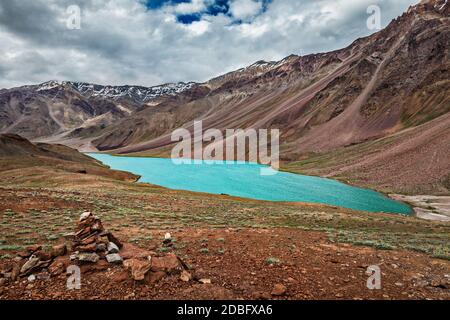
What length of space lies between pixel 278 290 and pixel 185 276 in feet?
9.25

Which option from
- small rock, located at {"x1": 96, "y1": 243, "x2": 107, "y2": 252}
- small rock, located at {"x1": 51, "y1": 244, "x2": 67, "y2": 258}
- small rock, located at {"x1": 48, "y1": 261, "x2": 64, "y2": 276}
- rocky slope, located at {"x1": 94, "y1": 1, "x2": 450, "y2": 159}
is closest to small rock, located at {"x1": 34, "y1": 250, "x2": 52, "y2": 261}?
→ small rock, located at {"x1": 51, "y1": 244, "x2": 67, "y2": 258}

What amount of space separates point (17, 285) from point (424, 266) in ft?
47.1

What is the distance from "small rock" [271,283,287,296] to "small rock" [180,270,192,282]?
2530mm

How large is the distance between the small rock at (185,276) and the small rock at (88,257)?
2886 millimetres

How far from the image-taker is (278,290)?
26.2 feet

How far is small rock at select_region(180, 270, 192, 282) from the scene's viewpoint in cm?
821

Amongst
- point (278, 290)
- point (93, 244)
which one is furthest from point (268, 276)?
point (93, 244)

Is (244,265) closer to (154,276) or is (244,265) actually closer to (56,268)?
(154,276)

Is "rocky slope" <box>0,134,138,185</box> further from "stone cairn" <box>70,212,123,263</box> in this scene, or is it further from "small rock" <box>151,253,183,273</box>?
"small rock" <box>151,253,183,273</box>

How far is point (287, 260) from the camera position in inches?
427

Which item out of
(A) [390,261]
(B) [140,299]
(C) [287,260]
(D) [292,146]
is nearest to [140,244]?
(B) [140,299]

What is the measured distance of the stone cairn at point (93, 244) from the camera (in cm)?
877

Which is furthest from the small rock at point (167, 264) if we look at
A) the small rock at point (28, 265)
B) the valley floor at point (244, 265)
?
the small rock at point (28, 265)

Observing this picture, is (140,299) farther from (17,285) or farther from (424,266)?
(424,266)
